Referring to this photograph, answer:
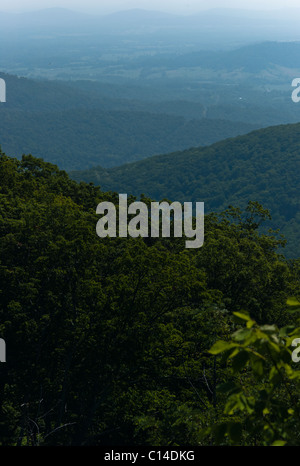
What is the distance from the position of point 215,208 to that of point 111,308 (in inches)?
6908

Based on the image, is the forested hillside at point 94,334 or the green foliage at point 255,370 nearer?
the green foliage at point 255,370

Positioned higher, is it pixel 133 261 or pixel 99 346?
pixel 133 261

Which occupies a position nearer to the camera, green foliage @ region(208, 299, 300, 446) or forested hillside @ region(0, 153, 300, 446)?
green foliage @ region(208, 299, 300, 446)

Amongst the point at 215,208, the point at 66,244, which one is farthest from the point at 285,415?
the point at 215,208

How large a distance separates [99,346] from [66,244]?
3.49m

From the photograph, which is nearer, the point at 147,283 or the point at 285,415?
the point at 285,415

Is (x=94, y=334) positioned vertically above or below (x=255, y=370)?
below

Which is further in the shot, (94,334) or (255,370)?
(94,334)

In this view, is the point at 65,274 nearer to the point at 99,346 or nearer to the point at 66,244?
the point at 66,244

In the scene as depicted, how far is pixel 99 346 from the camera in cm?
1636

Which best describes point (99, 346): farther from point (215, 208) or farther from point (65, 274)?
point (215, 208)

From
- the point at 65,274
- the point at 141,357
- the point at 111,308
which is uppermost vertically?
the point at 65,274

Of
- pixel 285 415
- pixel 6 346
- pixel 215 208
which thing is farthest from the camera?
pixel 215 208

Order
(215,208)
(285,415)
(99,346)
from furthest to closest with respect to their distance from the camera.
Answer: (215,208) → (99,346) → (285,415)
